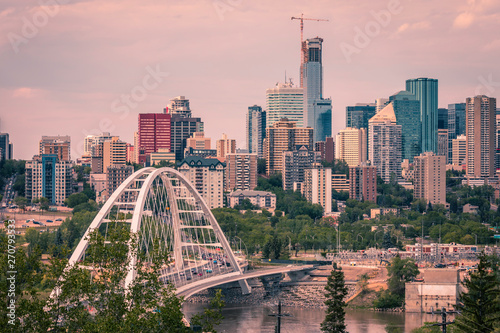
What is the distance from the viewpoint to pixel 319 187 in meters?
129

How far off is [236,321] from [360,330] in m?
7.76

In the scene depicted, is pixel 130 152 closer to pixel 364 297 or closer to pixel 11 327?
pixel 364 297

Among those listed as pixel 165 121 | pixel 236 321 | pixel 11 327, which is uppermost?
pixel 165 121

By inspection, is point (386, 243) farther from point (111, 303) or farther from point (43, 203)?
point (111, 303)

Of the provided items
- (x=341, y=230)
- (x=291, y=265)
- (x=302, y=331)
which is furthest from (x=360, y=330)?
(x=341, y=230)

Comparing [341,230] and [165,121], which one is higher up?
[165,121]

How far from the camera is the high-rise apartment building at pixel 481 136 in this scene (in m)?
176

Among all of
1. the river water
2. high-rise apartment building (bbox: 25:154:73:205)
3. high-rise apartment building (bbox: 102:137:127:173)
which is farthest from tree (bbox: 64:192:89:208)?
the river water

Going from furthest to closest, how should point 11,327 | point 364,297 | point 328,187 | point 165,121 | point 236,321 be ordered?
point 165,121 → point 328,187 → point 364,297 → point 236,321 → point 11,327

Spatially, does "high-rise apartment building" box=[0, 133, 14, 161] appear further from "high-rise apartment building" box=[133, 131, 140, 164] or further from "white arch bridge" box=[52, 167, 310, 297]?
"white arch bridge" box=[52, 167, 310, 297]

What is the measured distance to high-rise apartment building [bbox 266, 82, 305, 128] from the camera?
19588cm

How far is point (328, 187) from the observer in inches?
5037

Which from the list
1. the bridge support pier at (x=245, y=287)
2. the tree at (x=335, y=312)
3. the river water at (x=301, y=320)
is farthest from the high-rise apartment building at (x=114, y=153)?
the tree at (x=335, y=312)

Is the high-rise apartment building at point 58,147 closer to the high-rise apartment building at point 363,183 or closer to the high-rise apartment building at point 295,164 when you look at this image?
the high-rise apartment building at point 295,164
